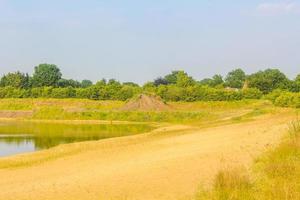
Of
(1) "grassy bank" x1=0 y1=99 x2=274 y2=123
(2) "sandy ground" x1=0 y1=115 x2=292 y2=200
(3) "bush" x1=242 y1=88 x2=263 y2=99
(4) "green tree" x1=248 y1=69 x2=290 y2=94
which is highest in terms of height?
(4) "green tree" x1=248 y1=69 x2=290 y2=94

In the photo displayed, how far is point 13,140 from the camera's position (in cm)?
3478

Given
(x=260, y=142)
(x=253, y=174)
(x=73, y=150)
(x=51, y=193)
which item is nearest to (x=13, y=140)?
(x=73, y=150)

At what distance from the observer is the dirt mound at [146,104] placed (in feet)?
209

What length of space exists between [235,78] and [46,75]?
49.6 metres

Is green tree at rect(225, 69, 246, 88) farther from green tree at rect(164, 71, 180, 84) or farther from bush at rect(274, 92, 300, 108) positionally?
bush at rect(274, 92, 300, 108)

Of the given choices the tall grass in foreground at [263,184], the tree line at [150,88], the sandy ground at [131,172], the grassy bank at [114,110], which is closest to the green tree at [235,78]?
the tree line at [150,88]

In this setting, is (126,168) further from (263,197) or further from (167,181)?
(263,197)

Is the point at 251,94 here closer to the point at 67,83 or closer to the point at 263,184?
the point at 67,83

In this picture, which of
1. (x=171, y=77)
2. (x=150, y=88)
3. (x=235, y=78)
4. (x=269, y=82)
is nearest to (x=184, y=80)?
(x=150, y=88)

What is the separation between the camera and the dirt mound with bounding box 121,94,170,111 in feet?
209

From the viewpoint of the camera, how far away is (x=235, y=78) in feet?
440

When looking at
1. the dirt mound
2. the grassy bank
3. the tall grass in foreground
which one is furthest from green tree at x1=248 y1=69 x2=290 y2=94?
the tall grass in foreground

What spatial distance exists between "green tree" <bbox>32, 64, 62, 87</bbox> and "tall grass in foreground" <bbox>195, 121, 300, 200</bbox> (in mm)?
101972

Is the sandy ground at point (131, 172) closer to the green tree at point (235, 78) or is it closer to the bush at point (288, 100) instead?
the bush at point (288, 100)
